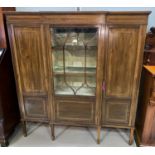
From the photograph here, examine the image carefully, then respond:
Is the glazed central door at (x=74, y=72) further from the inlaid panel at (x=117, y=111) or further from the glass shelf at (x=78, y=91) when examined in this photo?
the inlaid panel at (x=117, y=111)

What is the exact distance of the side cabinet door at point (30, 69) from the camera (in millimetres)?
1757

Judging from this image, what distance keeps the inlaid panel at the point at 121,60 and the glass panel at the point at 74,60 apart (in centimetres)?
18

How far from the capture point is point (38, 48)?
1.79 meters

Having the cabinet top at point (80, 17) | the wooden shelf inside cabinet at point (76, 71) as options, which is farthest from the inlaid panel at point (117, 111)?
the cabinet top at point (80, 17)

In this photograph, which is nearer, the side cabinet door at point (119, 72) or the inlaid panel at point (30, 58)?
the side cabinet door at point (119, 72)

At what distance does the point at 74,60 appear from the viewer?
1.95m

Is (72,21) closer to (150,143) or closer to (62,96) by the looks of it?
(62,96)

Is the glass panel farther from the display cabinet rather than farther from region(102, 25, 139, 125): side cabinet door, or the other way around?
region(102, 25, 139, 125): side cabinet door

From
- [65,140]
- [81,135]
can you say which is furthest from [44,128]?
[81,135]

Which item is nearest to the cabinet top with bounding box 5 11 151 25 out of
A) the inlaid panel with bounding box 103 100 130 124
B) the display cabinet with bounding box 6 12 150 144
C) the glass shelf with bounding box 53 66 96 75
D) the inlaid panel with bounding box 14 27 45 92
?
the display cabinet with bounding box 6 12 150 144

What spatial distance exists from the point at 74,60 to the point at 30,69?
1.77 feet

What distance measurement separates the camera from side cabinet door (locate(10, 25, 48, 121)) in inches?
69.2

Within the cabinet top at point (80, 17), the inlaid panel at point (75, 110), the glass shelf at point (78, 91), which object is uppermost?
the cabinet top at point (80, 17)

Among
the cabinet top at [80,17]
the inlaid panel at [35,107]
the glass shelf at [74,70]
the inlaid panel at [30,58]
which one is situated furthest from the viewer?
the inlaid panel at [35,107]
